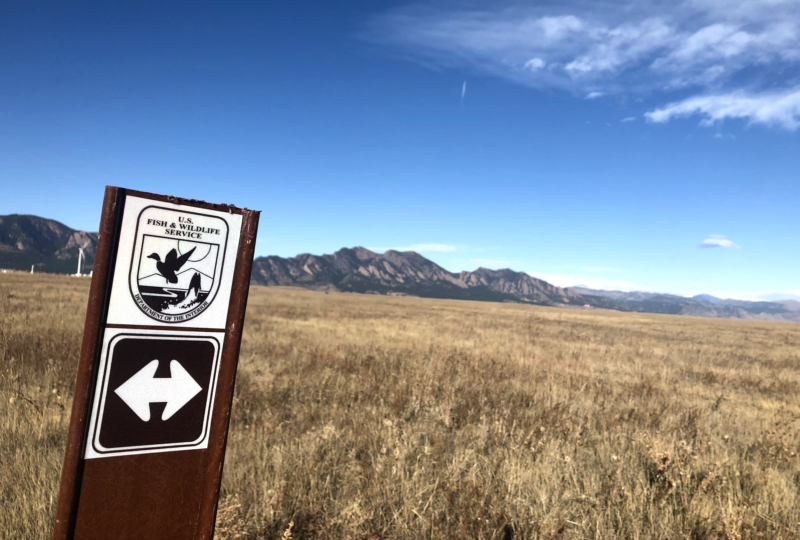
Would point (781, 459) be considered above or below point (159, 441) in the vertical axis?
below

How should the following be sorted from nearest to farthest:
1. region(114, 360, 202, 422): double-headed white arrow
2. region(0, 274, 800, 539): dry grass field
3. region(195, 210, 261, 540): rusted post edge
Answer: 1. region(114, 360, 202, 422): double-headed white arrow
2. region(195, 210, 261, 540): rusted post edge
3. region(0, 274, 800, 539): dry grass field

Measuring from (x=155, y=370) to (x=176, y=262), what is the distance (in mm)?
459

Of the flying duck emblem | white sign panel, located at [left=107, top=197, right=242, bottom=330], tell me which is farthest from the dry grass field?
the flying duck emblem

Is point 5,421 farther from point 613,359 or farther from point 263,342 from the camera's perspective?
point 613,359

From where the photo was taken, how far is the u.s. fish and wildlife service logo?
1.84 metres

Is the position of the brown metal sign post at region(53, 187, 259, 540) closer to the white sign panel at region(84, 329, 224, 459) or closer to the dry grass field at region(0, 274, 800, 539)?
the white sign panel at region(84, 329, 224, 459)

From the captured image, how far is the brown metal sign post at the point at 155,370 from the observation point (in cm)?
177

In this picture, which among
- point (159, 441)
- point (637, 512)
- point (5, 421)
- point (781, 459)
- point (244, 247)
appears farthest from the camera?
point (781, 459)

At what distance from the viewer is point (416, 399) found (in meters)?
6.98

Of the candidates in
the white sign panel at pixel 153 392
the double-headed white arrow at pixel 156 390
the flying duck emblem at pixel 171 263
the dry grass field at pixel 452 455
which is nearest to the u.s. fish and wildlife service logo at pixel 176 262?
the flying duck emblem at pixel 171 263

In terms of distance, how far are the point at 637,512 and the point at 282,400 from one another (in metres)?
5.03

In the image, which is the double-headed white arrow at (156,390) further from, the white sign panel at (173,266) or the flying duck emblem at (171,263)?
the flying duck emblem at (171,263)

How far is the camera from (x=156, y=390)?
1.88 metres

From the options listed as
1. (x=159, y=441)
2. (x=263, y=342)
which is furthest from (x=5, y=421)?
(x=263, y=342)
